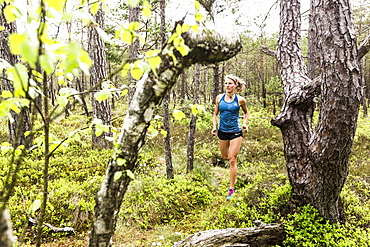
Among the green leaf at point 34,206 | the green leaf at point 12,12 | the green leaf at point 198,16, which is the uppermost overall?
the green leaf at point 198,16

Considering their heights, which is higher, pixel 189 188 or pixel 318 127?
pixel 318 127

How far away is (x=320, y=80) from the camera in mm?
3352

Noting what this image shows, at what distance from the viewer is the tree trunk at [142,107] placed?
1.51 metres

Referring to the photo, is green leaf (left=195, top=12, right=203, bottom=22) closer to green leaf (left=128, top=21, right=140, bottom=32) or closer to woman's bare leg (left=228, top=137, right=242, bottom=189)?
green leaf (left=128, top=21, right=140, bottom=32)

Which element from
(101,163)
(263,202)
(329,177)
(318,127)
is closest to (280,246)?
(263,202)

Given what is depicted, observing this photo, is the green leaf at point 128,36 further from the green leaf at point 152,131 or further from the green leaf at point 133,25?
the green leaf at point 152,131

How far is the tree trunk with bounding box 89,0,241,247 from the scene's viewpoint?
1.51m

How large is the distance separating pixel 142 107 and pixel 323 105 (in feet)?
9.35

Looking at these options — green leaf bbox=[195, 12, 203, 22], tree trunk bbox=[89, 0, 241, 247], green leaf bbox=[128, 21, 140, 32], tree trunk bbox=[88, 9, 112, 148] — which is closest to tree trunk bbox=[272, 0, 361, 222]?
tree trunk bbox=[89, 0, 241, 247]

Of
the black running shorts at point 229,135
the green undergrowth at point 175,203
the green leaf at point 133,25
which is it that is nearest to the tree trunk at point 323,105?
the green undergrowth at point 175,203

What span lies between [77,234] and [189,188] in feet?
7.89

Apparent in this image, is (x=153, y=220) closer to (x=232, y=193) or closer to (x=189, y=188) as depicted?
(x=189, y=188)

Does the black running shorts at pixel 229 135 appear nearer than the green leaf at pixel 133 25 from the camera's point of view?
No

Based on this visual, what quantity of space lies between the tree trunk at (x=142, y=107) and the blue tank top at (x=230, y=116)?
2.83 m
